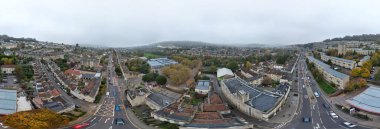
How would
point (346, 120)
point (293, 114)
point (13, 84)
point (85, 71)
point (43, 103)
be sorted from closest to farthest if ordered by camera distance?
point (346, 120) → point (293, 114) → point (43, 103) → point (13, 84) → point (85, 71)

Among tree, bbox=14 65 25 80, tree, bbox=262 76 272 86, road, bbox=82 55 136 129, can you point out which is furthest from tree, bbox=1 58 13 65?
tree, bbox=262 76 272 86

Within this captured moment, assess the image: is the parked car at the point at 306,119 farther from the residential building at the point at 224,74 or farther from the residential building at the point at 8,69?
the residential building at the point at 8,69

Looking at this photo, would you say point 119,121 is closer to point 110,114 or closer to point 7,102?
point 110,114

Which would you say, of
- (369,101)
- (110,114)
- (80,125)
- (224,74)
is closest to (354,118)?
(369,101)

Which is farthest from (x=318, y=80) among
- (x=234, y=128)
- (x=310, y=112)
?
(x=234, y=128)

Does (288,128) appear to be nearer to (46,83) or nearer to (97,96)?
(97,96)

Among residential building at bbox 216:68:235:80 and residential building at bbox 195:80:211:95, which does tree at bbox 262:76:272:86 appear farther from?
residential building at bbox 195:80:211:95

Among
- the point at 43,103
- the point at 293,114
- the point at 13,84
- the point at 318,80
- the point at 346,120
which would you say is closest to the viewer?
the point at 346,120
